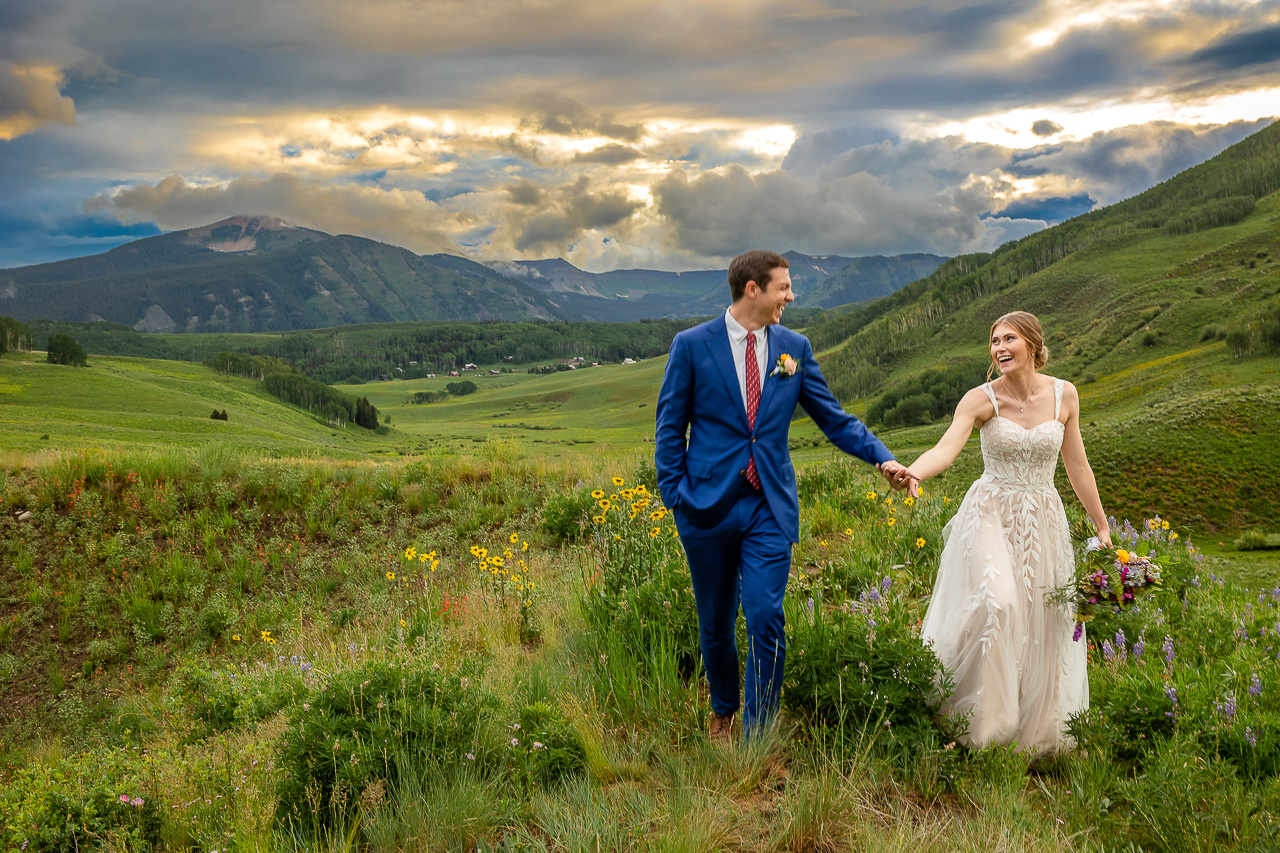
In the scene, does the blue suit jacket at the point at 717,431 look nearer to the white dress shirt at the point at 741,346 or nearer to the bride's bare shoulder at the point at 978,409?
the white dress shirt at the point at 741,346

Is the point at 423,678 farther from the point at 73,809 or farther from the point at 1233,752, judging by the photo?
the point at 1233,752

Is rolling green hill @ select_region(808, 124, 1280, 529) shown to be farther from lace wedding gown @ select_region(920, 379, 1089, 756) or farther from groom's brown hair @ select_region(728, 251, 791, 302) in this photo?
groom's brown hair @ select_region(728, 251, 791, 302)

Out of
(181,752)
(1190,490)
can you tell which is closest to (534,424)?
(1190,490)

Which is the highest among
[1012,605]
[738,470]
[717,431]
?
[717,431]

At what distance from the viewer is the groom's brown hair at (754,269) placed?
405cm

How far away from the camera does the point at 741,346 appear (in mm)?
4102

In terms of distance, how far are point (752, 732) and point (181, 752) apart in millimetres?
3908

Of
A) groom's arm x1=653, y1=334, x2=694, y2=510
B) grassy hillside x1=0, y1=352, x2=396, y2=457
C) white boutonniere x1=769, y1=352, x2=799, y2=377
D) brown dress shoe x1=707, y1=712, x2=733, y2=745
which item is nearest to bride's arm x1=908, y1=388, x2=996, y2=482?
white boutonniere x1=769, y1=352, x2=799, y2=377

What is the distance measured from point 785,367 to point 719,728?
7.13ft

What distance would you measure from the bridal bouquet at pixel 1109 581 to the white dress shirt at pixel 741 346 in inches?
86.3

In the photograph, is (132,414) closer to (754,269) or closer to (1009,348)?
(754,269)

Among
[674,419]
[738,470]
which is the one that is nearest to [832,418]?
[738,470]

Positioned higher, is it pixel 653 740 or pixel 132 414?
pixel 132 414

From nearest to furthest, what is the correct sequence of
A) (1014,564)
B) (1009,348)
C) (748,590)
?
(748,590) < (1014,564) < (1009,348)
